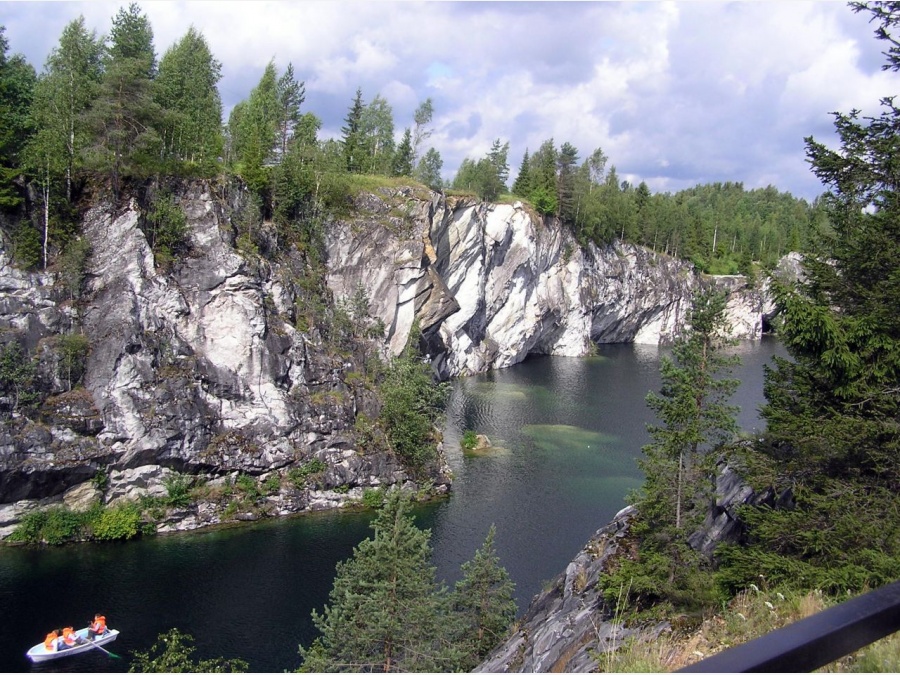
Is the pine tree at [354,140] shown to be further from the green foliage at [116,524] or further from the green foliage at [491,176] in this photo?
the green foliage at [116,524]

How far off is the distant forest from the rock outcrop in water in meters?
2.01

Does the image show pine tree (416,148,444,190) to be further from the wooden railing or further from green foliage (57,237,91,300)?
the wooden railing

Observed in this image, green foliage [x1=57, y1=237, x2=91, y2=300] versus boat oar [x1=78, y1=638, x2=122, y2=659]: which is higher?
green foliage [x1=57, y1=237, x2=91, y2=300]

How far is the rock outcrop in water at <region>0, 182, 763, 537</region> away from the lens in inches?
1222

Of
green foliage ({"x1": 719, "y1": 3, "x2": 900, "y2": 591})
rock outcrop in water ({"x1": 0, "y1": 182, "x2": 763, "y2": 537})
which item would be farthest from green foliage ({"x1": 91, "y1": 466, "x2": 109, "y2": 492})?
green foliage ({"x1": 719, "y1": 3, "x2": 900, "y2": 591})

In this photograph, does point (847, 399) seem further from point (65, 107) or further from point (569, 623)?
point (65, 107)

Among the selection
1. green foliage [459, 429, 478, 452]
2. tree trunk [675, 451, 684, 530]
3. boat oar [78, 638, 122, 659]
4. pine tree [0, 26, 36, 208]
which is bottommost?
boat oar [78, 638, 122, 659]

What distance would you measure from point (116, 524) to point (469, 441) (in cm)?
2133

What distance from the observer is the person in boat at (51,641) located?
20.6 metres

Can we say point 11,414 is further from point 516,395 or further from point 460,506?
point 516,395

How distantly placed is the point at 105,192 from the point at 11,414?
1360 cm

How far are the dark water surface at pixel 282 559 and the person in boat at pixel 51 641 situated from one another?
0.52 m

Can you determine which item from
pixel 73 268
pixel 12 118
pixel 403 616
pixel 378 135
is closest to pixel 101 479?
pixel 73 268

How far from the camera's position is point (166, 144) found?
42000 mm
